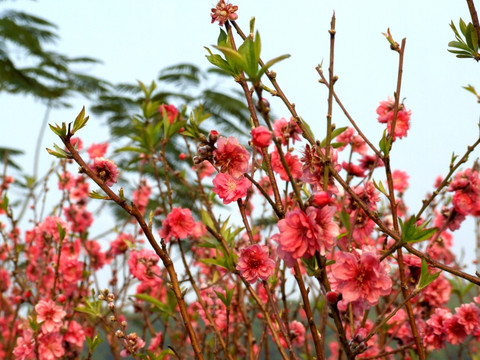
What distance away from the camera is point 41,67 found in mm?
11383

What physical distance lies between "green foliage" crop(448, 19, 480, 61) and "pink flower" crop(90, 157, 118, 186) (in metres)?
0.98

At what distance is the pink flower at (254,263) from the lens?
42.9 inches

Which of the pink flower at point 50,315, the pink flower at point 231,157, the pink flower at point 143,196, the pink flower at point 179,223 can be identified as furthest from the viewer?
the pink flower at point 143,196

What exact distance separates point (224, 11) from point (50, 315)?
4.67ft

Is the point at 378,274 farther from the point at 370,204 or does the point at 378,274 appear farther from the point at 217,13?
the point at 217,13

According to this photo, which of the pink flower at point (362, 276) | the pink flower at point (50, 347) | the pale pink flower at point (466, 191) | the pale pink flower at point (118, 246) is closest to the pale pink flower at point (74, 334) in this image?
the pink flower at point (50, 347)

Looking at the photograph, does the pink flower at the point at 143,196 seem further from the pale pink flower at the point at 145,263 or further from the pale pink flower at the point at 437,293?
the pale pink flower at the point at 437,293

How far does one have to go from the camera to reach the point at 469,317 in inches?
61.0

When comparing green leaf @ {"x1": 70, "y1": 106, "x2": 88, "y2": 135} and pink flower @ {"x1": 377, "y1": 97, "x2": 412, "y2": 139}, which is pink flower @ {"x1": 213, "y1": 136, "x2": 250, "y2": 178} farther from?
pink flower @ {"x1": 377, "y1": 97, "x2": 412, "y2": 139}

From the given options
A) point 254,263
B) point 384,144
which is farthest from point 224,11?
point 254,263

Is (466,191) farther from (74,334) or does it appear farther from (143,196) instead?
(143,196)

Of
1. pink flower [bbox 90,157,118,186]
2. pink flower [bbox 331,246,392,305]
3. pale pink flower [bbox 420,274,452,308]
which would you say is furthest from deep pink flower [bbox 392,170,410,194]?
pink flower [bbox 90,157,118,186]

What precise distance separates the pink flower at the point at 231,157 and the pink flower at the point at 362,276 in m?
0.27

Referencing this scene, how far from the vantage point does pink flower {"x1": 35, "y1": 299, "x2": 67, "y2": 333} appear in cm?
183
